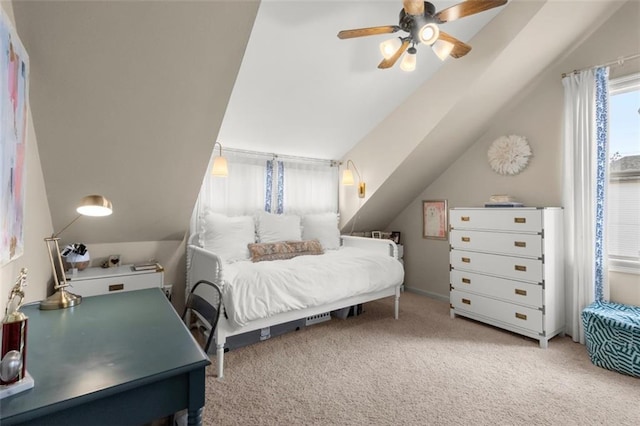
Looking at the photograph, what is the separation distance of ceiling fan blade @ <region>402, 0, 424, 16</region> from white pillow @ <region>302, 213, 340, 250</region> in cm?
234

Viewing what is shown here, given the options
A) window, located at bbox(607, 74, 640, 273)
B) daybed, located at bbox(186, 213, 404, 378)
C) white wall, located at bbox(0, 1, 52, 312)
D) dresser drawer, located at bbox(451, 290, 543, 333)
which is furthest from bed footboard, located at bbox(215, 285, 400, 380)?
window, located at bbox(607, 74, 640, 273)

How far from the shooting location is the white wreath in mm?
3033

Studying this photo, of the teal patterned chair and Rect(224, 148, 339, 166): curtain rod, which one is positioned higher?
Rect(224, 148, 339, 166): curtain rod

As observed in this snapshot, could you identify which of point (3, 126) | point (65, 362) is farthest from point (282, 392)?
point (3, 126)

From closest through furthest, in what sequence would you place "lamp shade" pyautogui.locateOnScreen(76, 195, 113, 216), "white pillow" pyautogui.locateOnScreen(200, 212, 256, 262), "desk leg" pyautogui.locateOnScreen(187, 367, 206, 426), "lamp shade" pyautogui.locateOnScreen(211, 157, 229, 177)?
"desk leg" pyautogui.locateOnScreen(187, 367, 206, 426) < "lamp shade" pyautogui.locateOnScreen(76, 195, 113, 216) < "lamp shade" pyautogui.locateOnScreen(211, 157, 229, 177) < "white pillow" pyautogui.locateOnScreen(200, 212, 256, 262)

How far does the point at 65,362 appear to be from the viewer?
0.86 meters

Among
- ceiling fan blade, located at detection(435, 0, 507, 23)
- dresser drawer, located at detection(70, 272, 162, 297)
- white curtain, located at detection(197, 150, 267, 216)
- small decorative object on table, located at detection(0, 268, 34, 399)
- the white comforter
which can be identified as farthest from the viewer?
white curtain, located at detection(197, 150, 267, 216)

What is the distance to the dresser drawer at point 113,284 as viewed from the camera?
2.27m

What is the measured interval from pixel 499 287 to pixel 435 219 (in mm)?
1274

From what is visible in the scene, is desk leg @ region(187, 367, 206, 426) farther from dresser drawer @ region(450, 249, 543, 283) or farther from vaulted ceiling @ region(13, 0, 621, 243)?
dresser drawer @ region(450, 249, 543, 283)

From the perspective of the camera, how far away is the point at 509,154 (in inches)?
123

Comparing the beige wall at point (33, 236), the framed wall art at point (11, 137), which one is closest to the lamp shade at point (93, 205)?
the framed wall art at point (11, 137)

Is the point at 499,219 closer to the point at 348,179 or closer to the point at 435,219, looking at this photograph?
the point at 435,219

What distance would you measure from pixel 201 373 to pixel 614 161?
342cm
